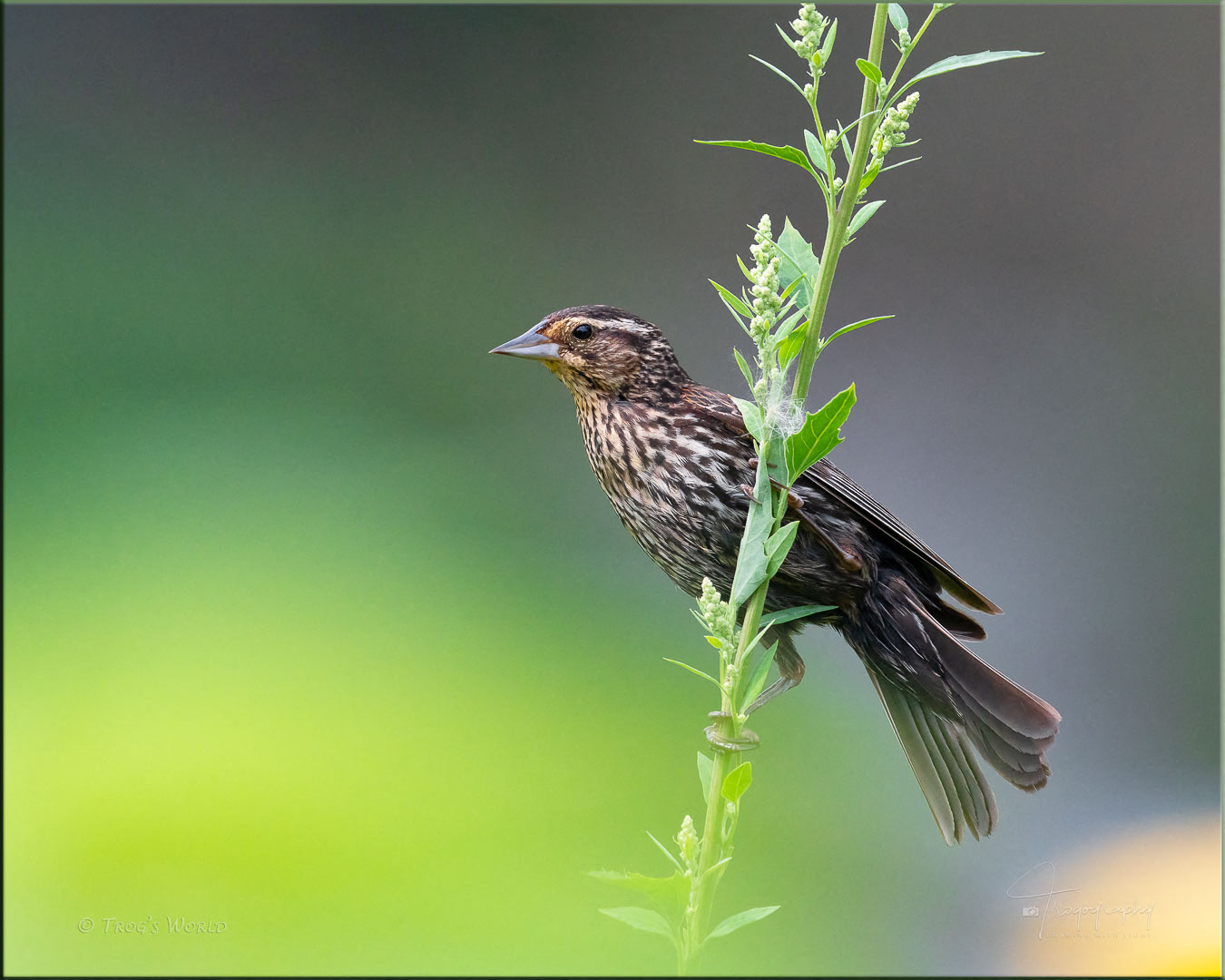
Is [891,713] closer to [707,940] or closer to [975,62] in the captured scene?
[707,940]

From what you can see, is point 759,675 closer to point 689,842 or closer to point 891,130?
point 689,842

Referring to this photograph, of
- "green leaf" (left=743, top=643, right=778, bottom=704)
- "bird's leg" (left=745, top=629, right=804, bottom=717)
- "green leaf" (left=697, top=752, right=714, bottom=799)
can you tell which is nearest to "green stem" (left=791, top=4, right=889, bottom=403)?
"green leaf" (left=743, top=643, right=778, bottom=704)

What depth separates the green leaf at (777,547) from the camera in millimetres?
886

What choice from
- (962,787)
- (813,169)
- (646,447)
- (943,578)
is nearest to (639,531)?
(646,447)

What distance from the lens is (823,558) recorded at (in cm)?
154

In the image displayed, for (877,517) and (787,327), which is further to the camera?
(877,517)

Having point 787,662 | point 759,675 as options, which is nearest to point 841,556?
point 787,662

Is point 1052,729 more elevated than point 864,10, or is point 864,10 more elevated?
point 864,10

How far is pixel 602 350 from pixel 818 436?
2.79 ft

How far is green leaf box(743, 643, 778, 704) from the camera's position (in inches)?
36.7

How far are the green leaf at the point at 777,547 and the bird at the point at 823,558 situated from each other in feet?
1.76

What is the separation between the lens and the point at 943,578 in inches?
61.1

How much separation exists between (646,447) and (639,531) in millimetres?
127

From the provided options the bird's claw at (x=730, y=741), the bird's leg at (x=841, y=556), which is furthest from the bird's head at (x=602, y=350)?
the bird's claw at (x=730, y=741)
